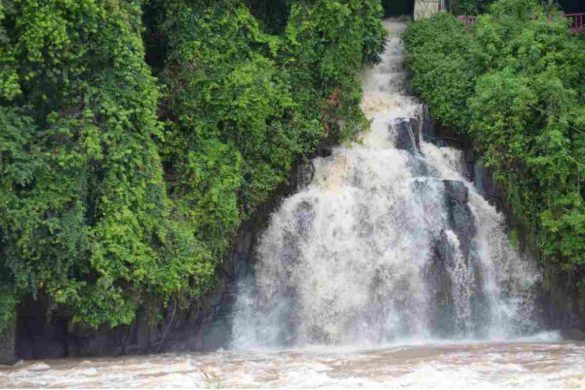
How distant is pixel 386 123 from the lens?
1800 cm

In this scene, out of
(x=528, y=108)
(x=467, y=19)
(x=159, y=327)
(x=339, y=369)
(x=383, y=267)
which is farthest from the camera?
(x=467, y=19)

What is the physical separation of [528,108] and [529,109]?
0.15 feet

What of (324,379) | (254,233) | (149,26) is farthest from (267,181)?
(324,379)

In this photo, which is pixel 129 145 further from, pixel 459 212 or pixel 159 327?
pixel 459 212

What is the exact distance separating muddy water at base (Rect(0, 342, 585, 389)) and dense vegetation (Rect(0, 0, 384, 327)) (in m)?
1.06

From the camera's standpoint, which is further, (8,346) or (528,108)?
(528,108)

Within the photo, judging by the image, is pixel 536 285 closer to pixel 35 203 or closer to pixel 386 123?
pixel 386 123

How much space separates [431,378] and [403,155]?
21.8 ft

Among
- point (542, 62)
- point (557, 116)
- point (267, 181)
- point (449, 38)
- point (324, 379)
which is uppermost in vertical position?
point (449, 38)

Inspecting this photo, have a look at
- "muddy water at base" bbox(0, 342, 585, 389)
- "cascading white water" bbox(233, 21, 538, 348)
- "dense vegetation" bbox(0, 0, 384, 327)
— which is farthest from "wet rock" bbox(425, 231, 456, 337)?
"dense vegetation" bbox(0, 0, 384, 327)

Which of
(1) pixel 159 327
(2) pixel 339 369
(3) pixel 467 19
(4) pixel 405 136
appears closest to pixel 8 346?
(1) pixel 159 327

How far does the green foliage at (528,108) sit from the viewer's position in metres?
15.5

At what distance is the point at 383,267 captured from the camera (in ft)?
51.1

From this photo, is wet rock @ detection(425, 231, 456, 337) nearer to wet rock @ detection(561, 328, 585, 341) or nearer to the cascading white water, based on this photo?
the cascading white water
